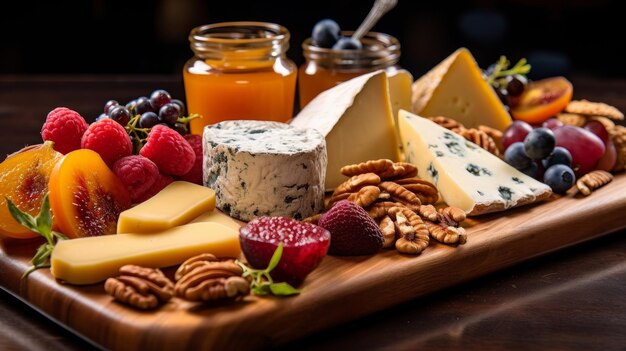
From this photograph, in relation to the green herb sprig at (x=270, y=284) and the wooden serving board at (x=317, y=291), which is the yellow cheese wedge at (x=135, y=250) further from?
the green herb sprig at (x=270, y=284)

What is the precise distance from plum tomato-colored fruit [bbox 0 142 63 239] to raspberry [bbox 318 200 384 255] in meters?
0.61

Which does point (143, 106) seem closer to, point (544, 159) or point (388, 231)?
point (388, 231)

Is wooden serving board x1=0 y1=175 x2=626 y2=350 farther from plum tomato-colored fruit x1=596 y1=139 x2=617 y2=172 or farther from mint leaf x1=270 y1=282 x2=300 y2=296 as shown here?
plum tomato-colored fruit x1=596 y1=139 x2=617 y2=172

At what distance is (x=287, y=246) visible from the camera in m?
1.70

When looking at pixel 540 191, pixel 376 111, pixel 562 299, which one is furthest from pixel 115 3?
pixel 562 299

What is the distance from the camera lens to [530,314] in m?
1.80

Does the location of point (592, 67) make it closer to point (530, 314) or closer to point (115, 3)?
point (115, 3)

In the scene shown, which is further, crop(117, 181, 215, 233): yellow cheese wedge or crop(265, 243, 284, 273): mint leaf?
crop(117, 181, 215, 233): yellow cheese wedge

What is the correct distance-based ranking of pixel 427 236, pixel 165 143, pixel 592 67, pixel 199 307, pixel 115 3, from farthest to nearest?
pixel 592 67 < pixel 115 3 < pixel 165 143 < pixel 427 236 < pixel 199 307

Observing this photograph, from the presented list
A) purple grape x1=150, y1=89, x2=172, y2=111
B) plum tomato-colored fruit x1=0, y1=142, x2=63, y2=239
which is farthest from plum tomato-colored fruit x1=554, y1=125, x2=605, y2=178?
plum tomato-colored fruit x1=0, y1=142, x2=63, y2=239

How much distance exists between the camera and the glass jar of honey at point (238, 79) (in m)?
2.49

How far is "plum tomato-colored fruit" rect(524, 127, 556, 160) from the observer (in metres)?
2.32

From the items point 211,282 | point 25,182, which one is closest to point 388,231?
point 211,282

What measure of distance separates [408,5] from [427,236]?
9.04 feet
